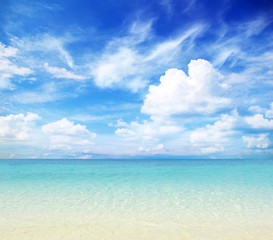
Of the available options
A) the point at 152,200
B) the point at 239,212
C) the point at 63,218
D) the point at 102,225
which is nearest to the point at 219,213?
the point at 239,212

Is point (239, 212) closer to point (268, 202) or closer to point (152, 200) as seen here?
point (268, 202)

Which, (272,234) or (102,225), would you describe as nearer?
(272,234)

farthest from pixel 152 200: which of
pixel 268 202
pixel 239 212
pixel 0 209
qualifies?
pixel 0 209

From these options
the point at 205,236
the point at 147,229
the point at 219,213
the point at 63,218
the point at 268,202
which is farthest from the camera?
the point at 268,202

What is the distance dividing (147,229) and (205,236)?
191cm

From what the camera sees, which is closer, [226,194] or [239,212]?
[239,212]

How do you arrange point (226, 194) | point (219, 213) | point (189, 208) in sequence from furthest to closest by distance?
1. point (226, 194)
2. point (189, 208)
3. point (219, 213)

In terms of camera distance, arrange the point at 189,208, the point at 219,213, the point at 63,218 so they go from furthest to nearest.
Answer: the point at 189,208
the point at 219,213
the point at 63,218

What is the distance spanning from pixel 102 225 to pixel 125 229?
0.95 m

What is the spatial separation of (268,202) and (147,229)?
24.3 ft

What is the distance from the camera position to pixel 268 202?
33.3ft

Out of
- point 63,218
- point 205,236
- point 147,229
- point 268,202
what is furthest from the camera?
point 268,202

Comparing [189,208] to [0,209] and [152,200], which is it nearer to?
[152,200]

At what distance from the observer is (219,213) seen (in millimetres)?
8430
